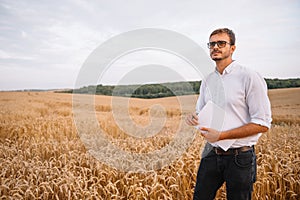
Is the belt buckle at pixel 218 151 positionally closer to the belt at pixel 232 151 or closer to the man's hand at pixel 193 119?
the belt at pixel 232 151

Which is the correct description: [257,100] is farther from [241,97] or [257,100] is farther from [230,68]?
[230,68]

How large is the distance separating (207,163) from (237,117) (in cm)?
58

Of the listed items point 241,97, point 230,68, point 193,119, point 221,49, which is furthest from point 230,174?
point 221,49

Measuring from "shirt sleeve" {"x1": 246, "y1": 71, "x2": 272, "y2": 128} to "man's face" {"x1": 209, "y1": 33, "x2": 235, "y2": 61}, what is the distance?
330mm

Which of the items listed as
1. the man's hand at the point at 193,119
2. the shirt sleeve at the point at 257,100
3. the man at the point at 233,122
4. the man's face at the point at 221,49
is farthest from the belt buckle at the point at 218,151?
the man's face at the point at 221,49

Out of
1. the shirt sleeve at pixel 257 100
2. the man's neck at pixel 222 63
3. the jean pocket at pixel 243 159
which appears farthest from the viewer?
the man's neck at pixel 222 63

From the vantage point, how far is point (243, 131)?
2215mm

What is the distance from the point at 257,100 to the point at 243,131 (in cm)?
30

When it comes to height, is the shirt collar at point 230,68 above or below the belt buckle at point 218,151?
above

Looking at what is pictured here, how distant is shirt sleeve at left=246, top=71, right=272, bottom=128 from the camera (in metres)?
2.16

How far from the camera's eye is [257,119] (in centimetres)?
217

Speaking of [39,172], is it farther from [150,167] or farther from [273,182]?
[273,182]

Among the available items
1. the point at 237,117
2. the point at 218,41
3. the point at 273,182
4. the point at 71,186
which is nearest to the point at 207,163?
the point at 237,117

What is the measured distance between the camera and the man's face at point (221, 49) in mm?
2387
